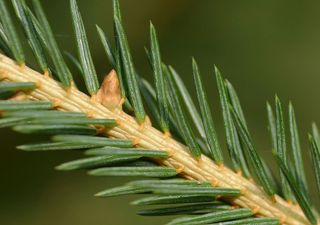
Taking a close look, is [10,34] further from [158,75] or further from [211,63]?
[211,63]

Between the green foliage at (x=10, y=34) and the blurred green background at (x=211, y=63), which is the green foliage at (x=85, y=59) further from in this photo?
the blurred green background at (x=211, y=63)

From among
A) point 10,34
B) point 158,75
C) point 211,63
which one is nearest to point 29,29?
point 10,34

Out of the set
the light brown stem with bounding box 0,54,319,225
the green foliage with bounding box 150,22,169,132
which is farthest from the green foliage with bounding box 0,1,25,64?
the green foliage with bounding box 150,22,169,132

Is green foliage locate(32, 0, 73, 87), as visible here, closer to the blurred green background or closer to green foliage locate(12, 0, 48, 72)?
green foliage locate(12, 0, 48, 72)

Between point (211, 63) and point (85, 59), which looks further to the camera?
point (211, 63)

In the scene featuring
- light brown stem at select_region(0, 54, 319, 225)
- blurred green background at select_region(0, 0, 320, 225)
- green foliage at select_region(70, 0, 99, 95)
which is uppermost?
blurred green background at select_region(0, 0, 320, 225)

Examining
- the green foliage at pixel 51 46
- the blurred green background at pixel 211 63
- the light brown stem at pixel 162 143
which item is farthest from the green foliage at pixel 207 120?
the blurred green background at pixel 211 63
